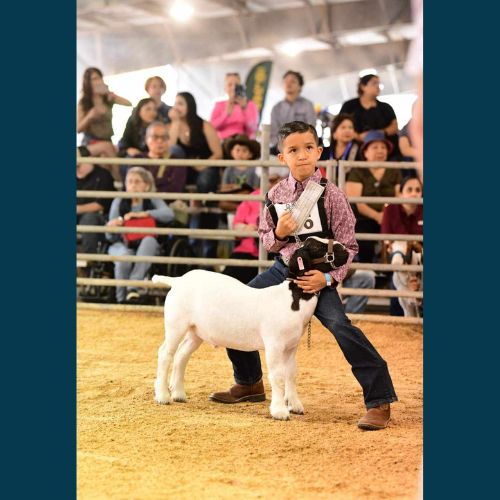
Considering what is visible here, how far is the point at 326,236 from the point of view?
12.8ft

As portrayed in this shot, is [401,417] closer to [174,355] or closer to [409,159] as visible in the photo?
[174,355]

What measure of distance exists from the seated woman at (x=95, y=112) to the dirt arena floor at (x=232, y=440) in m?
3.35

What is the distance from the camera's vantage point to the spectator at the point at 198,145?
7609 mm

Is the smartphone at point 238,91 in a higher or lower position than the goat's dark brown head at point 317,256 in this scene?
higher

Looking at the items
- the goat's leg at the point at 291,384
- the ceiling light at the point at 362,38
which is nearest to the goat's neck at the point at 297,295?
the goat's leg at the point at 291,384

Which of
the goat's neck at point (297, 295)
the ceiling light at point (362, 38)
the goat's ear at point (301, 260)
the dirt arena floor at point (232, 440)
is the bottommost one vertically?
the dirt arena floor at point (232, 440)

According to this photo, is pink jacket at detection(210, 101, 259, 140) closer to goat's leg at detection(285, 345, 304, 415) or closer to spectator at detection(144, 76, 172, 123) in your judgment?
spectator at detection(144, 76, 172, 123)

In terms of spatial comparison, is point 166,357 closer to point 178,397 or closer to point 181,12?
point 178,397

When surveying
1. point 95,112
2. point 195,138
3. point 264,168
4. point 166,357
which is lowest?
point 166,357

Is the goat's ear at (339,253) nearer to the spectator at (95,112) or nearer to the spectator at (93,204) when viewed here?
the spectator at (93,204)

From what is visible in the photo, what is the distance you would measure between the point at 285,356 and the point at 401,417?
55 centimetres

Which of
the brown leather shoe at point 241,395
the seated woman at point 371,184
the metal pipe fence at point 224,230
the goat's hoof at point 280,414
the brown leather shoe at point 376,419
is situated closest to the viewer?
the brown leather shoe at point 376,419

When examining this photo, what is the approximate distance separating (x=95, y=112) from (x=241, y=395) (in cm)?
466

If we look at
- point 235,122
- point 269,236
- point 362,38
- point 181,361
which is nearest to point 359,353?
point 269,236
